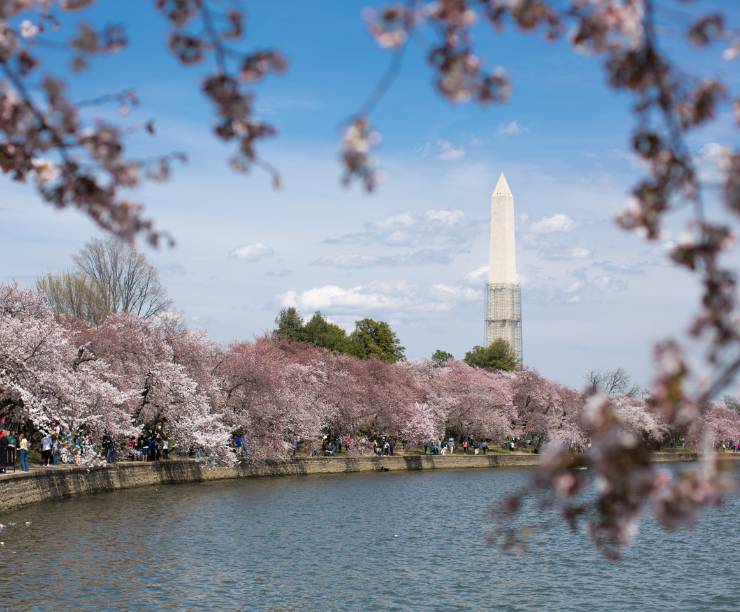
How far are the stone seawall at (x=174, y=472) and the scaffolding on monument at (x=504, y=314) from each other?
6519 cm

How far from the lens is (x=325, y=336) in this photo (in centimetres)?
9281

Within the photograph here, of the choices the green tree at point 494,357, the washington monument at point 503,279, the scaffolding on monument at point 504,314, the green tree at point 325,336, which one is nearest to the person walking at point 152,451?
the green tree at point 325,336

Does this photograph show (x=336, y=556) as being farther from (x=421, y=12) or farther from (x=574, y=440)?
(x=574, y=440)

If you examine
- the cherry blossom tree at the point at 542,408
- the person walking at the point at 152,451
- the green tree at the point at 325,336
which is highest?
the green tree at the point at 325,336

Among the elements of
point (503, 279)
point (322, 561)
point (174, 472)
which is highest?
point (503, 279)

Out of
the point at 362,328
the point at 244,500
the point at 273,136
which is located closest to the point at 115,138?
the point at 273,136

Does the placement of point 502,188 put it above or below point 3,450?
above

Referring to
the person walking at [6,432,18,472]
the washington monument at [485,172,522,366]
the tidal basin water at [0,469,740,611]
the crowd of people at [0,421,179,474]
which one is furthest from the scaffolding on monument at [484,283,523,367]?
the person walking at [6,432,18,472]

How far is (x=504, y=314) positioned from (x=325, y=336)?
194ft

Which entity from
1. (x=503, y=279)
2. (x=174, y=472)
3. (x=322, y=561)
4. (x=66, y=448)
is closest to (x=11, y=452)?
(x=66, y=448)

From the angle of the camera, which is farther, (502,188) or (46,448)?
(502,188)

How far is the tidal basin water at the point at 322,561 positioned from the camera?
20375 millimetres

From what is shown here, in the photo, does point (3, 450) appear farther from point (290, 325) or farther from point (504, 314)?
point (504, 314)

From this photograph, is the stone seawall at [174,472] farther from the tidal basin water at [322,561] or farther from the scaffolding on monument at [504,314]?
the scaffolding on monument at [504,314]
